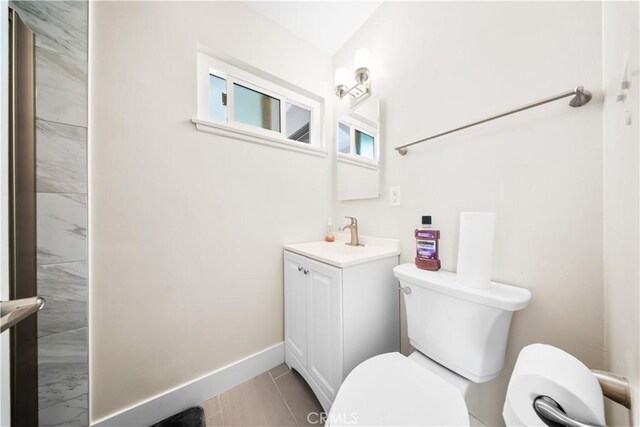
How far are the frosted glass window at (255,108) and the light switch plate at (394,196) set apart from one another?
0.89 meters

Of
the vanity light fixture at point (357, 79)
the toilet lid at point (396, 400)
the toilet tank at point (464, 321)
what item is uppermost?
the vanity light fixture at point (357, 79)

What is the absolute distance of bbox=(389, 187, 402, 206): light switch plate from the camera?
1.15 metres

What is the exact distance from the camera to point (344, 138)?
58.8 inches

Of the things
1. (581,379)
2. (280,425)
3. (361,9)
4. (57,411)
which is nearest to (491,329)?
(581,379)

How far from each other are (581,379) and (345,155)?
4.50 feet

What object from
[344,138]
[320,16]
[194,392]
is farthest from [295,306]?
[320,16]

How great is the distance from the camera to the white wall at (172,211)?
882 mm

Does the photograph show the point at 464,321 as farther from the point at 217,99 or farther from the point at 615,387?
the point at 217,99

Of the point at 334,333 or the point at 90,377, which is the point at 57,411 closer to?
the point at 90,377

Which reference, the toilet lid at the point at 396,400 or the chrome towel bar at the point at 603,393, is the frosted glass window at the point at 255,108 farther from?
the chrome towel bar at the point at 603,393

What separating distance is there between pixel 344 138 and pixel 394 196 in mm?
613

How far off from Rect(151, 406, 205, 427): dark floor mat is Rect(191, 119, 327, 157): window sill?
4.77ft

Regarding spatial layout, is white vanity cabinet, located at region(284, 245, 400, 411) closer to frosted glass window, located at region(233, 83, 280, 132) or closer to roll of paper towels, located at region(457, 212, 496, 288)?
Answer: roll of paper towels, located at region(457, 212, 496, 288)

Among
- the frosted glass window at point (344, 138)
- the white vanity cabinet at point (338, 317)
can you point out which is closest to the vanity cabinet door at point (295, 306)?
the white vanity cabinet at point (338, 317)
